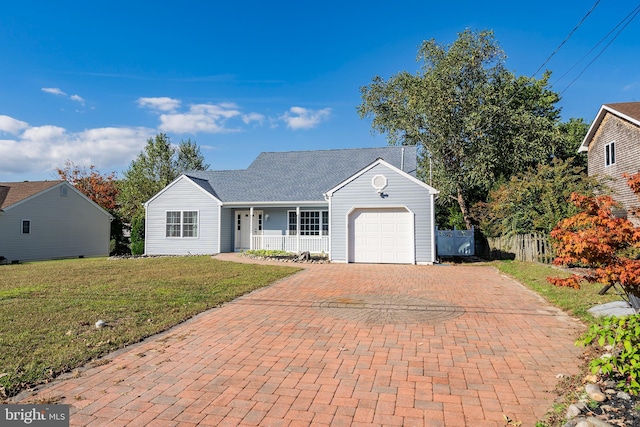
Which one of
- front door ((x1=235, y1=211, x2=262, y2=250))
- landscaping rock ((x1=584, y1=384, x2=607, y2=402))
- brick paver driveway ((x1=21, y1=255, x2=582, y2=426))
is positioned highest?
front door ((x1=235, y1=211, x2=262, y2=250))

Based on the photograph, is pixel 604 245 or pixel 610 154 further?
pixel 610 154

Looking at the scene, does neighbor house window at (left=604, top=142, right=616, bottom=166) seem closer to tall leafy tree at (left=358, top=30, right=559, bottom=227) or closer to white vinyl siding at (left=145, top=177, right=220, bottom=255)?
tall leafy tree at (left=358, top=30, right=559, bottom=227)

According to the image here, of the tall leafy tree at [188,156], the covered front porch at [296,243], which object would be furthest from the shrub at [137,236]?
the tall leafy tree at [188,156]

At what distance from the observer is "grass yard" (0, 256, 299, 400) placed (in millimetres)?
4336

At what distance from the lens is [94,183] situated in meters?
A: 36.0

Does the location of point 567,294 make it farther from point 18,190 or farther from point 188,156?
point 188,156

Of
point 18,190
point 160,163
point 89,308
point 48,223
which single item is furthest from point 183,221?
point 160,163

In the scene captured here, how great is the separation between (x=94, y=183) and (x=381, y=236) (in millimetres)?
33465

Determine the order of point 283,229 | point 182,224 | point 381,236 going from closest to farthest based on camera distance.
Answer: point 381,236
point 283,229
point 182,224

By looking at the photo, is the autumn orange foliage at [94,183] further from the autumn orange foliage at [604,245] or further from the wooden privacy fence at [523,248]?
the autumn orange foliage at [604,245]

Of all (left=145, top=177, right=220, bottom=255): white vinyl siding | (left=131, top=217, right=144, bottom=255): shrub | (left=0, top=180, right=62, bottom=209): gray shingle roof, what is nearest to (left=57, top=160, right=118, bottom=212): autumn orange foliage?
(left=0, top=180, right=62, bottom=209): gray shingle roof

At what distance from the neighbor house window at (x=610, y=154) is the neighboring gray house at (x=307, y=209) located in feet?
31.5

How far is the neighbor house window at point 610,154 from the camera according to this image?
57.1 ft

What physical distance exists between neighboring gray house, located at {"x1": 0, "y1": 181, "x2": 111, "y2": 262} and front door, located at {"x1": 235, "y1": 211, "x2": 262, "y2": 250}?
13.8 metres
